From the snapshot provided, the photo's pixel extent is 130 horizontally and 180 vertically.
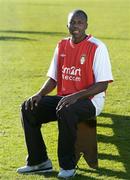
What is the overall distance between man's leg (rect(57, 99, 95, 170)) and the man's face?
2.66 ft

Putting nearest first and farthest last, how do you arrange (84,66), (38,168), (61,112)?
(61,112) → (84,66) → (38,168)

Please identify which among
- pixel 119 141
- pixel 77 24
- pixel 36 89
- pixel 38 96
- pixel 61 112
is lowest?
pixel 119 141

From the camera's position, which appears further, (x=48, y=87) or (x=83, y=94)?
(x=48, y=87)

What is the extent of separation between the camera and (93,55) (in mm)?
7262

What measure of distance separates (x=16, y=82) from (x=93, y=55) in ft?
23.3

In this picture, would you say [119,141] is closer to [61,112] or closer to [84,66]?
[84,66]

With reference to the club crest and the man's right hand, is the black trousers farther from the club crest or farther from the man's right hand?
the club crest

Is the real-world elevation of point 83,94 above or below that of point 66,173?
above

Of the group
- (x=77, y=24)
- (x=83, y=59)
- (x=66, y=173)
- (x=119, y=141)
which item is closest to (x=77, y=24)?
→ (x=77, y=24)

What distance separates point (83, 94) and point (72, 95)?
14 centimetres

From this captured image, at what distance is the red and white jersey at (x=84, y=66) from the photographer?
7215 millimetres

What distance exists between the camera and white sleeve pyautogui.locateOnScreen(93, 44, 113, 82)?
Result: 720 cm

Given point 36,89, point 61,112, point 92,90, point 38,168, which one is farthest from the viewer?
point 36,89

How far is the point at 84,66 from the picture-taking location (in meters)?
7.29
